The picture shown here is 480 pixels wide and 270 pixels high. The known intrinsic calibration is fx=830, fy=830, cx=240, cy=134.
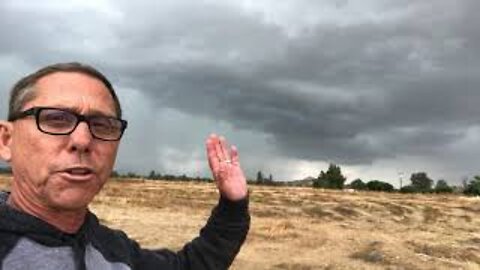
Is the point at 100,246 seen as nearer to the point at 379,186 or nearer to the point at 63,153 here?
the point at 63,153

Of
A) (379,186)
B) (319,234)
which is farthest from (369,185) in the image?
(319,234)

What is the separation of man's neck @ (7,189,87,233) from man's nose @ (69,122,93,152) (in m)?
0.25

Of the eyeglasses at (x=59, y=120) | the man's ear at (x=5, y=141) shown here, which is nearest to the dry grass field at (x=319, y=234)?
the man's ear at (x=5, y=141)

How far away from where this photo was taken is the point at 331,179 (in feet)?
387

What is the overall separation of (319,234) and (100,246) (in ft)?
→ 83.0

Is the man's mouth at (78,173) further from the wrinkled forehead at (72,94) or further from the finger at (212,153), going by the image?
the finger at (212,153)

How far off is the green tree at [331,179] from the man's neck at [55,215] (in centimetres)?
11107

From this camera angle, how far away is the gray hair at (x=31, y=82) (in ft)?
10.7

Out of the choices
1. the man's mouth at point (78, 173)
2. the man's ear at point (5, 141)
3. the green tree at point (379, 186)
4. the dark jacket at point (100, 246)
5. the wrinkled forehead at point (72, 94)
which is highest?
the green tree at point (379, 186)

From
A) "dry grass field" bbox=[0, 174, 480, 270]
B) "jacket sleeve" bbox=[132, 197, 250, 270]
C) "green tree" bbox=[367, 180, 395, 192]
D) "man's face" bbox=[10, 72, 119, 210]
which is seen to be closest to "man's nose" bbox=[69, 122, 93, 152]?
"man's face" bbox=[10, 72, 119, 210]

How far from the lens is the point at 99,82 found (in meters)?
3.34

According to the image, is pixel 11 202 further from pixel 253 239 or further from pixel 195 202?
pixel 195 202

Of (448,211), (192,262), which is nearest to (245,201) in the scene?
(192,262)

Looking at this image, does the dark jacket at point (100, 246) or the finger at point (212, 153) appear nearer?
the dark jacket at point (100, 246)
